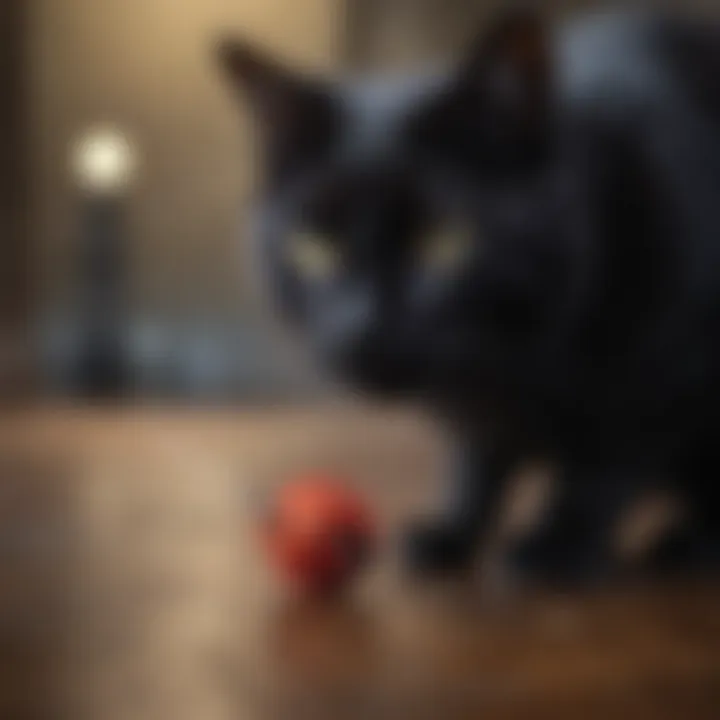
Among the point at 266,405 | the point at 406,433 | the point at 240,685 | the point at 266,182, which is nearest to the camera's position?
the point at 240,685

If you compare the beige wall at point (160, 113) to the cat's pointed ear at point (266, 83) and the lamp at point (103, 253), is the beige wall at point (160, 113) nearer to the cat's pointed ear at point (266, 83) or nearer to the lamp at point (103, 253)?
the lamp at point (103, 253)

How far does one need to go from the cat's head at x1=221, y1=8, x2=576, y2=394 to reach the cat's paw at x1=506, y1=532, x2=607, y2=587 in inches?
5.9

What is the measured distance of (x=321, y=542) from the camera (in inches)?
38.2

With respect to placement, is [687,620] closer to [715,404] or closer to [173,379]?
[715,404]

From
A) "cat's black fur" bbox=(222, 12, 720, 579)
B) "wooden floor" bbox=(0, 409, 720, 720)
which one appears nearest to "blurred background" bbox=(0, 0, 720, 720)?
"wooden floor" bbox=(0, 409, 720, 720)

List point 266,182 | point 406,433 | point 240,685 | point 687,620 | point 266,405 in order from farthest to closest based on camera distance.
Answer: point 266,405
point 406,433
point 266,182
point 687,620
point 240,685

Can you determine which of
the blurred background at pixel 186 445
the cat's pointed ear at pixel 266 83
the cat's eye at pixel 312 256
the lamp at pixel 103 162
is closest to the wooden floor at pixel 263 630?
the blurred background at pixel 186 445

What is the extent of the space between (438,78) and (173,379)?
2.51 ft

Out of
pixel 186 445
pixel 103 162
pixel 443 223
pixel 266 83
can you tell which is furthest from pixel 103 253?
pixel 443 223

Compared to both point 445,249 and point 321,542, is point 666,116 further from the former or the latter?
point 321,542

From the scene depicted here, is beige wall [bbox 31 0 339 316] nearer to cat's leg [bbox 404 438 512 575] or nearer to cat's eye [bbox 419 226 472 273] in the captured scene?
cat's leg [bbox 404 438 512 575]

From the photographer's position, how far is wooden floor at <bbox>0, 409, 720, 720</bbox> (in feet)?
2.56

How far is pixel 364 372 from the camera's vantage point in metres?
0.96

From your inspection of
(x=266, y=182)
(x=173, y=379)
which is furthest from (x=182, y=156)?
(x=266, y=182)
